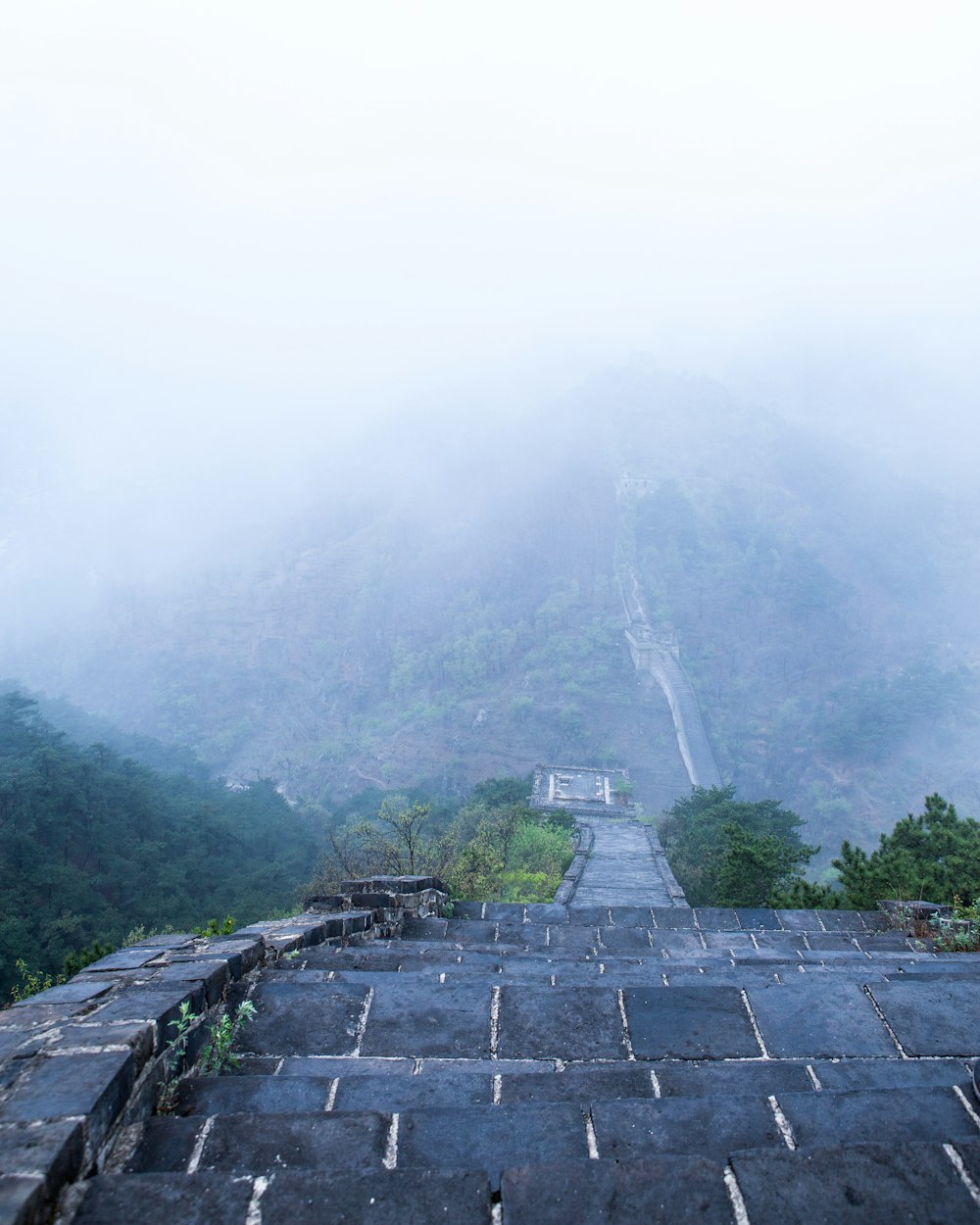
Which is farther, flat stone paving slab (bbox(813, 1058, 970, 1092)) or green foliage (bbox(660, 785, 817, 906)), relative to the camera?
green foliage (bbox(660, 785, 817, 906))

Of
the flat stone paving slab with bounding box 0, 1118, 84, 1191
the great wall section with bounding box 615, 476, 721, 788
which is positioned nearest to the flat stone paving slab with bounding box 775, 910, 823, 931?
the flat stone paving slab with bounding box 0, 1118, 84, 1191

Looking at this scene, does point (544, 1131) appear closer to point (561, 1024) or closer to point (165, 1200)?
point (165, 1200)

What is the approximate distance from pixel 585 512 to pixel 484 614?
26.3m

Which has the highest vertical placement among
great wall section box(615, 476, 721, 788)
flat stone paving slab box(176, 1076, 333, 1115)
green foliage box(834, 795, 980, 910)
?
great wall section box(615, 476, 721, 788)

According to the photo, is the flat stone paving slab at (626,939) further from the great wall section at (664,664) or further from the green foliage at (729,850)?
the great wall section at (664,664)

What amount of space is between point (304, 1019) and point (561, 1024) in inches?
49.9

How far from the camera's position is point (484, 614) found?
280ft

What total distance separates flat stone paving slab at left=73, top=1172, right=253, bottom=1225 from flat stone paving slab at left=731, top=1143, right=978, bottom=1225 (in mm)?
1318

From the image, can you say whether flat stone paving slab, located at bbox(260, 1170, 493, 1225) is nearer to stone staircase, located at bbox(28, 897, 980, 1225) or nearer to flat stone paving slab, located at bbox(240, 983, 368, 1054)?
stone staircase, located at bbox(28, 897, 980, 1225)

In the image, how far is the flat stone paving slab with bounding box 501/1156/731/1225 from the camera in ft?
5.59

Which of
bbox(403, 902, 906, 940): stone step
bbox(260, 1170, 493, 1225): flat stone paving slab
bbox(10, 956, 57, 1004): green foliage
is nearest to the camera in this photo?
bbox(260, 1170, 493, 1225): flat stone paving slab

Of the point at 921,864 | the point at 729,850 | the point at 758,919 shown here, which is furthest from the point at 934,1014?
the point at 729,850

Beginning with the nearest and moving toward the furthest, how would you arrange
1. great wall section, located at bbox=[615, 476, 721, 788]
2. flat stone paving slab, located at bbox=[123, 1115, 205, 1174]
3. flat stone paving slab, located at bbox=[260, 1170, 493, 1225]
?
1. flat stone paving slab, located at bbox=[260, 1170, 493, 1225]
2. flat stone paving slab, located at bbox=[123, 1115, 205, 1174]
3. great wall section, located at bbox=[615, 476, 721, 788]

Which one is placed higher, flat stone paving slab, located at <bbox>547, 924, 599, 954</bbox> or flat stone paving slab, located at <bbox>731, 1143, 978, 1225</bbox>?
flat stone paving slab, located at <bbox>547, 924, 599, 954</bbox>
